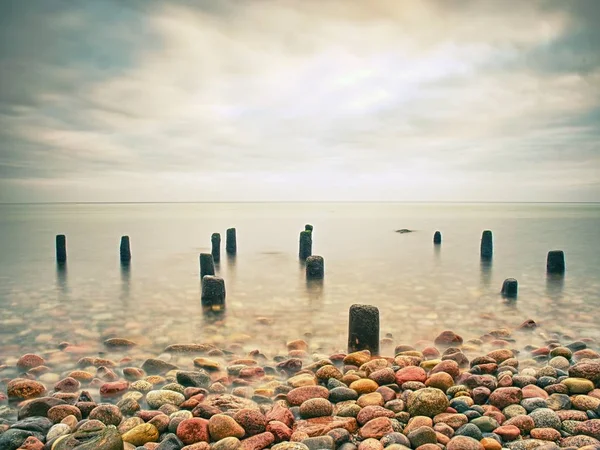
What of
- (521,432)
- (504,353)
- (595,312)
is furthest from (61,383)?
(595,312)

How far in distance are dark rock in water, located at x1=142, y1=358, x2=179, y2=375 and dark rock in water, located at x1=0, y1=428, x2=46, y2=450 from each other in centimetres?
242

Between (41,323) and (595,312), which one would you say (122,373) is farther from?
(595,312)

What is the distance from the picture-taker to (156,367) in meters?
6.74

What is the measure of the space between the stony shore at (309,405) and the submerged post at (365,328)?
51cm

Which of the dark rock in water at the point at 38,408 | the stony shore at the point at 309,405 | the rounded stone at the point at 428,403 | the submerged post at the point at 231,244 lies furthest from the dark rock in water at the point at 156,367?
the submerged post at the point at 231,244

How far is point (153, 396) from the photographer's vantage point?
16.8 feet

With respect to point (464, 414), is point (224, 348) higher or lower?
lower

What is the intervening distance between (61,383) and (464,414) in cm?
515

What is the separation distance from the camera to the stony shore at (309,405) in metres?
4.09

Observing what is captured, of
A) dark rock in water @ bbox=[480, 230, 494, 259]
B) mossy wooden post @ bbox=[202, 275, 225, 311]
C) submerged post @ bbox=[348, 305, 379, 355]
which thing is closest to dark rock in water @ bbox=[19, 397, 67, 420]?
submerged post @ bbox=[348, 305, 379, 355]

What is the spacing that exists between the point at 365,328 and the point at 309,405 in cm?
275

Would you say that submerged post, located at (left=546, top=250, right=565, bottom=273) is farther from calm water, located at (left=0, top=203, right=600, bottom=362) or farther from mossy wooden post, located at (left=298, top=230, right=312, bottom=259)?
mossy wooden post, located at (left=298, top=230, right=312, bottom=259)

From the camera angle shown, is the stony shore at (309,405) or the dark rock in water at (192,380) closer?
the stony shore at (309,405)

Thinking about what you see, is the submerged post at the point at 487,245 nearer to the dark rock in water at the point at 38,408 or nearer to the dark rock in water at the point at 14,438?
the dark rock in water at the point at 38,408
